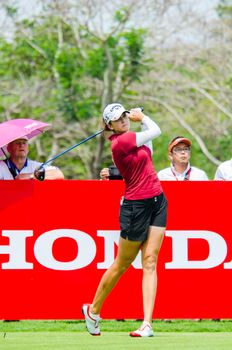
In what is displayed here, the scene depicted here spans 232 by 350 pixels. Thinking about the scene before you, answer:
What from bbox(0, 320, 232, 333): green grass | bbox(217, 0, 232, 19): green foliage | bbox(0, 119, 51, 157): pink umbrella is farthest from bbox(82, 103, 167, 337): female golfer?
bbox(217, 0, 232, 19): green foliage

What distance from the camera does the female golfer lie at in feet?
31.7

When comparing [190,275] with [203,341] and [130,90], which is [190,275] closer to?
[203,341]

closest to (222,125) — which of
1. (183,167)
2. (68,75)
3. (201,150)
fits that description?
(201,150)

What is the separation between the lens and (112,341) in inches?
364

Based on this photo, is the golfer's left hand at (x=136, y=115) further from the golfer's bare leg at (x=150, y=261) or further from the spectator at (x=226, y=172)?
the spectator at (x=226, y=172)

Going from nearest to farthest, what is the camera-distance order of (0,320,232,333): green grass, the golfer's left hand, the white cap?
1. the white cap
2. the golfer's left hand
3. (0,320,232,333): green grass

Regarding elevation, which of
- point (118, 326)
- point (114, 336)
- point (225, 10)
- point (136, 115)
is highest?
point (225, 10)

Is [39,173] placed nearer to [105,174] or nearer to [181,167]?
[105,174]

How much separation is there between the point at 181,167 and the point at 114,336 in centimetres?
249

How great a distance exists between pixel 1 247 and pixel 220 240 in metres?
2.12

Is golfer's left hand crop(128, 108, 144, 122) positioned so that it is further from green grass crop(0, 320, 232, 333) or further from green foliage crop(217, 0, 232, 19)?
green foliage crop(217, 0, 232, 19)

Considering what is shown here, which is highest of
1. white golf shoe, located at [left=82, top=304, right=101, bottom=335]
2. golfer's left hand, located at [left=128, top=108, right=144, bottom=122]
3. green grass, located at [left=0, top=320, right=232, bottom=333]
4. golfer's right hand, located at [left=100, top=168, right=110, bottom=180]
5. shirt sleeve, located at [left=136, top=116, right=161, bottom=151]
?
golfer's left hand, located at [left=128, top=108, right=144, bottom=122]

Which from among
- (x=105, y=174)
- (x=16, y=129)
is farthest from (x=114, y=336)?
(x=16, y=129)

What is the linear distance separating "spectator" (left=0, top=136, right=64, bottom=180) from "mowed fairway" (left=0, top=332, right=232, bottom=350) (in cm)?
171
